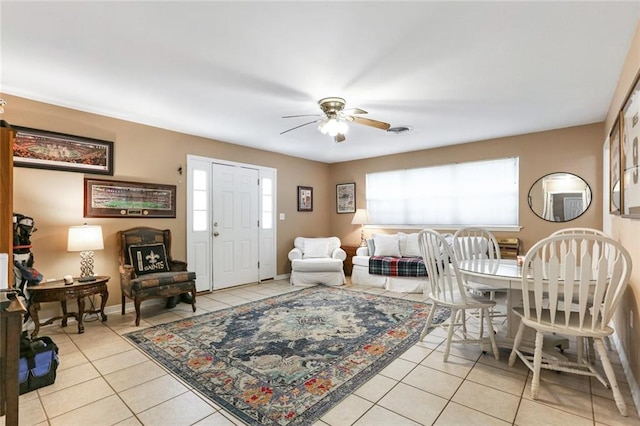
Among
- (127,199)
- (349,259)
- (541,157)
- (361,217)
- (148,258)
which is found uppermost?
(541,157)

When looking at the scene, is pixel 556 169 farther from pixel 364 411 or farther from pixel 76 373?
pixel 76 373

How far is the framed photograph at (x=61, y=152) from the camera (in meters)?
3.15

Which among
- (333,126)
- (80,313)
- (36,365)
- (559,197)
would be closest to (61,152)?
(80,313)

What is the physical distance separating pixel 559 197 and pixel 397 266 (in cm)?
245

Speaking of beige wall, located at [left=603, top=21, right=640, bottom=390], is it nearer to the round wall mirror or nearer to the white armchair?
the round wall mirror

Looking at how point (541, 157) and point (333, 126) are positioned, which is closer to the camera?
point (333, 126)

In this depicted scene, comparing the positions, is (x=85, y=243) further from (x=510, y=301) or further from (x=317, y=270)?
(x=510, y=301)

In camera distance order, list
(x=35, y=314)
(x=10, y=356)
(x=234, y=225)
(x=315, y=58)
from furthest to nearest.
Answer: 1. (x=234, y=225)
2. (x=35, y=314)
3. (x=315, y=58)
4. (x=10, y=356)

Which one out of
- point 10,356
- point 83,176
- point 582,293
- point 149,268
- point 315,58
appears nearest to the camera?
point 10,356

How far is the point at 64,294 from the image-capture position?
9.89 feet

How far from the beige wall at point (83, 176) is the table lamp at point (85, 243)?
7.1 inches

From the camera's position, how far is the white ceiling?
191 cm

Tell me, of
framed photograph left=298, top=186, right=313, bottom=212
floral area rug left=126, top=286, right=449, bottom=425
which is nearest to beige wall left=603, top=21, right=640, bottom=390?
floral area rug left=126, top=286, right=449, bottom=425

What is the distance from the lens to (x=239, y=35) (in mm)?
2133
